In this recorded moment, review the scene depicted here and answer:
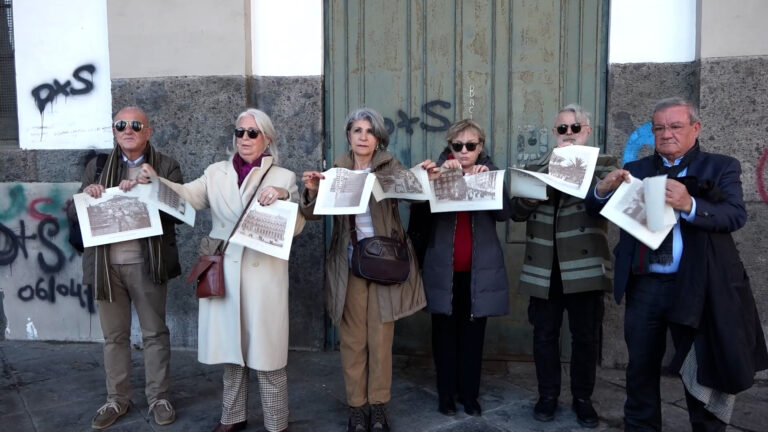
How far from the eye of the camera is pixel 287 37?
502cm

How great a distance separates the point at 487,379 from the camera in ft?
14.9

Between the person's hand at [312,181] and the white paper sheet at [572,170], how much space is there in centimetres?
114

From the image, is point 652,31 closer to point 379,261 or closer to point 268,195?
point 379,261

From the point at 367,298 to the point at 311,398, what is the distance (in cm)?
109

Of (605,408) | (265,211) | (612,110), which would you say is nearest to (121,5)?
(265,211)

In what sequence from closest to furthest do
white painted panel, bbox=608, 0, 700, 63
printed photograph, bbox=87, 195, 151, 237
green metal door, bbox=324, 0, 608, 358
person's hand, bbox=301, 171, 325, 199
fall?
person's hand, bbox=301, 171, 325, 199 < printed photograph, bbox=87, 195, 151, 237 < white painted panel, bbox=608, 0, 700, 63 < green metal door, bbox=324, 0, 608, 358

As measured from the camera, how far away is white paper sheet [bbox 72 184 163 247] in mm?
3559

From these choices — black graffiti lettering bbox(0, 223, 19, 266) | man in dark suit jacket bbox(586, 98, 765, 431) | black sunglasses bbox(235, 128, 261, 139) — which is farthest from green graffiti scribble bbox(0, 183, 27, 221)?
man in dark suit jacket bbox(586, 98, 765, 431)

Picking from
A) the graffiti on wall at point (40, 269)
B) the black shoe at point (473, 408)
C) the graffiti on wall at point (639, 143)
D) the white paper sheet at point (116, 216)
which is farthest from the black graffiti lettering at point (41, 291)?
the graffiti on wall at point (639, 143)

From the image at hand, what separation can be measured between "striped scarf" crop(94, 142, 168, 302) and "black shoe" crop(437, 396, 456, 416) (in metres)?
1.87

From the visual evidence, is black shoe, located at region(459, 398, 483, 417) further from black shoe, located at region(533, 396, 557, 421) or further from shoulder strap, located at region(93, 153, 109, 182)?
shoulder strap, located at region(93, 153, 109, 182)

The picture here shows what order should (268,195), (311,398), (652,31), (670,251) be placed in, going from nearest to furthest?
(670,251)
(268,195)
(311,398)
(652,31)

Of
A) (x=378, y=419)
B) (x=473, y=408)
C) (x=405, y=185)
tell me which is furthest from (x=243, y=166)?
(x=473, y=408)

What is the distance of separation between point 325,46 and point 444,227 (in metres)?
2.13
